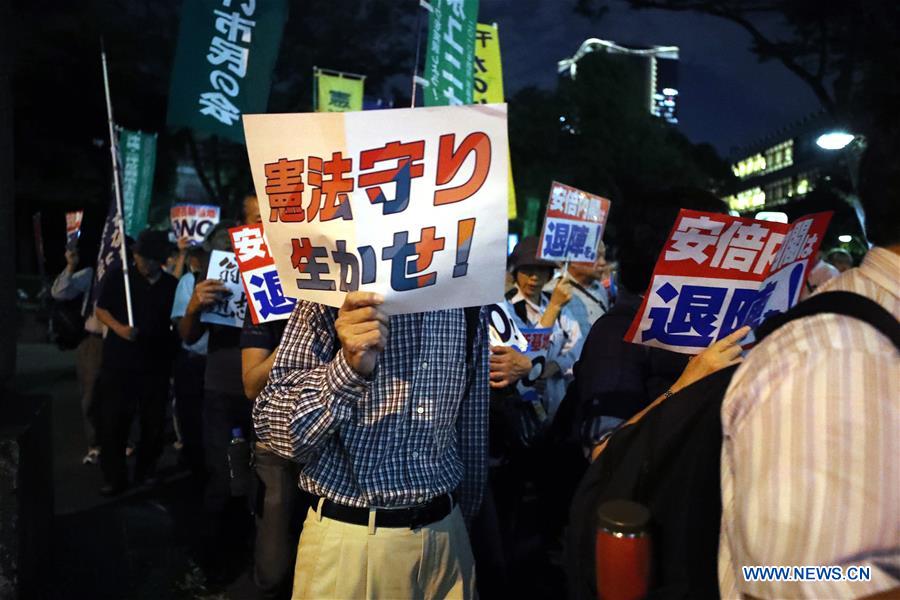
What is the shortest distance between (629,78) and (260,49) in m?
33.7

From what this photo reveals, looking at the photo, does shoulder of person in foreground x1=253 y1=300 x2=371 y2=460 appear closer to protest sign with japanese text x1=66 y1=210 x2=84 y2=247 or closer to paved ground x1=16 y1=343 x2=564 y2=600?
paved ground x1=16 y1=343 x2=564 y2=600

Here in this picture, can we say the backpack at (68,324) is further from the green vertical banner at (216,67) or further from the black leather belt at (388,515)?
the black leather belt at (388,515)

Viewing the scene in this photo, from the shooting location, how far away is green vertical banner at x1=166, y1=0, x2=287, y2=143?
19.8ft

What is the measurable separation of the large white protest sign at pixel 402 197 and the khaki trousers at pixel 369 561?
679mm

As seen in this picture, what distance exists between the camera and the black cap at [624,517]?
1.35m

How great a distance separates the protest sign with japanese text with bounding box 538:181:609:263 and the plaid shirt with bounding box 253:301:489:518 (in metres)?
3.67

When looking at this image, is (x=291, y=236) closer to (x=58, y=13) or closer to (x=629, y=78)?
(x=58, y=13)

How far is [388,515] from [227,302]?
9.32 feet

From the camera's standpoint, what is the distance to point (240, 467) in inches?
142

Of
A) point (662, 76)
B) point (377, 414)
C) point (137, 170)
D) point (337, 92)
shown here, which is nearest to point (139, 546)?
point (377, 414)

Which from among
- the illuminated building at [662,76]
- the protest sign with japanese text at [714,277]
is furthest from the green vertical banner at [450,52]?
the illuminated building at [662,76]

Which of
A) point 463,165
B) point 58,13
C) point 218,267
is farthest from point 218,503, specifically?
point 58,13

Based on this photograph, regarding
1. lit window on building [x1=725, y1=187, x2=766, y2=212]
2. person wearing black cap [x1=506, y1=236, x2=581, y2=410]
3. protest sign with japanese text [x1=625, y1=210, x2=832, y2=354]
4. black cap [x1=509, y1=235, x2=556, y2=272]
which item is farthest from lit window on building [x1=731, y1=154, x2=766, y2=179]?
protest sign with japanese text [x1=625, y1=210, x2=832, y2=354]

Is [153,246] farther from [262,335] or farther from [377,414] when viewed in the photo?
[377,414]
